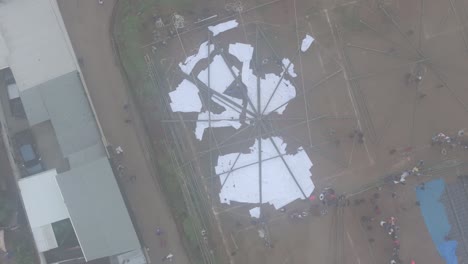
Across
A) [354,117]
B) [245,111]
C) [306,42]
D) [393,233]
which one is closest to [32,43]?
[245,111]

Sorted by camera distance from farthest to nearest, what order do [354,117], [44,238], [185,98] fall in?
1. [185,98]
2. [354,117]
3. [44,238]

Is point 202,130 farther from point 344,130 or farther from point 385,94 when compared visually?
point 385,94

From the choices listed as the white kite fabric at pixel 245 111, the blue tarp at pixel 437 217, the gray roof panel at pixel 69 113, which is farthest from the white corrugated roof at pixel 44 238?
the blue tarp at pixel 437 217

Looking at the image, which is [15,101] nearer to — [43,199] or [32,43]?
[32,43]

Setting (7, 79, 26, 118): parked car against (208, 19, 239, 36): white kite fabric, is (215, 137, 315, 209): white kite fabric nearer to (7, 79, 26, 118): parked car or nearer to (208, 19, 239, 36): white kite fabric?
(208, 19, 239, 36): white kite fabric

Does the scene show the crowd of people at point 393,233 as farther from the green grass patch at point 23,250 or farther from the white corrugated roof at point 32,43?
the green grass patch at point 23,250

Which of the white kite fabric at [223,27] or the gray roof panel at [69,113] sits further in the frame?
the white kite fabric at [223,27]
